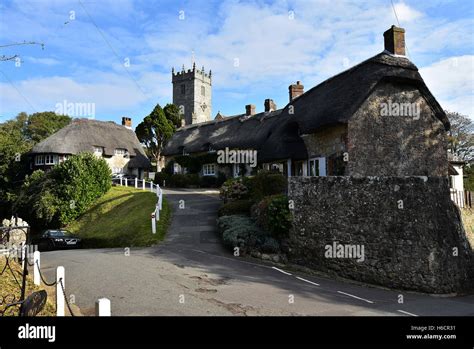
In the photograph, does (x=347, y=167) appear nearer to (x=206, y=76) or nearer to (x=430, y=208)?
(x=430, y=208)

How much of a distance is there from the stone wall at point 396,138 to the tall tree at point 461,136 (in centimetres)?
2628

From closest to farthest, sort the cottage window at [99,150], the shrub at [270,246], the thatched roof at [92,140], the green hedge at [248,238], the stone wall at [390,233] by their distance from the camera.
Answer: the stone wall at [390,233] < the shrub at [270,246] < the green hedge at [248,238] < the thatched roof at [92,140] < the cottage window at [99,150]

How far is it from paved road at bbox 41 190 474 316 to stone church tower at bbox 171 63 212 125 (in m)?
67.5

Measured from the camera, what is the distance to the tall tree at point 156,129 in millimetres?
57281

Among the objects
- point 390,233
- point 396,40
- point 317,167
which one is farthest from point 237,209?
point 396,40

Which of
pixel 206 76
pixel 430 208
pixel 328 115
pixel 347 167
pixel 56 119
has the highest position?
pixel 206 76

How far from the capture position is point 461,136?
140 feet

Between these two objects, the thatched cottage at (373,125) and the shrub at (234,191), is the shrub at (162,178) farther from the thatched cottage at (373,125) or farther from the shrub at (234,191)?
the thatched cottage at (373,125)

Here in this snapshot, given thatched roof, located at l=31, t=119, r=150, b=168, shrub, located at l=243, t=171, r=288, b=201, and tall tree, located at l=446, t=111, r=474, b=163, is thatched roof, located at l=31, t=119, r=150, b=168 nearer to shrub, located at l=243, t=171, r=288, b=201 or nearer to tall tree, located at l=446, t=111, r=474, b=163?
shrub, located at l=243, t=171, r=288, b=201

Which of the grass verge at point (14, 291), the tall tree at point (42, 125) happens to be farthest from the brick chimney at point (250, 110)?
the tall tree at point (42, 125)

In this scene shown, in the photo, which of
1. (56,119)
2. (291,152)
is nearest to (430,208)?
(291,152)

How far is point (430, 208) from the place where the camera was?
37.5ft

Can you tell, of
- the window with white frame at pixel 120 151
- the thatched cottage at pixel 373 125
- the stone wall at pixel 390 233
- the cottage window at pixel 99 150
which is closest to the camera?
the stone wall at pixel 390 233
